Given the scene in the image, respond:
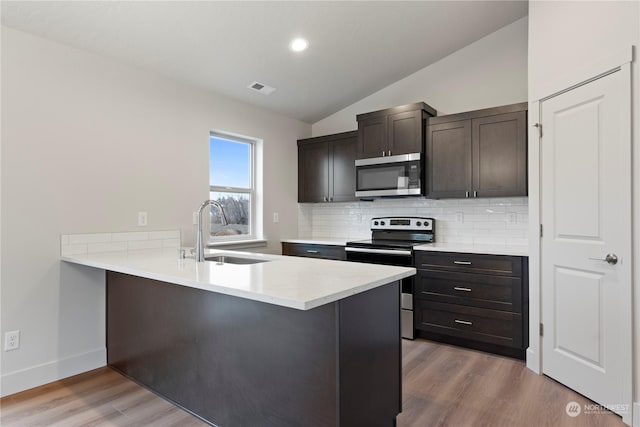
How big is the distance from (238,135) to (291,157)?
88cm

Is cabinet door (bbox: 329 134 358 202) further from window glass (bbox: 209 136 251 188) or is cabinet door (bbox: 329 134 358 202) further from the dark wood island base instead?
the dark wood island base

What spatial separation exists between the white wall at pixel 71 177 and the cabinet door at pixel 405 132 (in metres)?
1.93

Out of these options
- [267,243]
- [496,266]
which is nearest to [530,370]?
[496,266]

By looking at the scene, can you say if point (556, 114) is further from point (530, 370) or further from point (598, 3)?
point (530, 370)

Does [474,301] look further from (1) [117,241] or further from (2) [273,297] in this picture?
(1) [117,241]

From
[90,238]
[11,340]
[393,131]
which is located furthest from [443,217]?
[11,340]

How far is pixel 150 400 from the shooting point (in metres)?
2.33

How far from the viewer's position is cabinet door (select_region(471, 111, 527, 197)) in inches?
124

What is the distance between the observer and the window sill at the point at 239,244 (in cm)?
371

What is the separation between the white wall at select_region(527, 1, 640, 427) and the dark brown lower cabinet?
0.18 meters

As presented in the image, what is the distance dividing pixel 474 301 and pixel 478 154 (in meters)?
1.30

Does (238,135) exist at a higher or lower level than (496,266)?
higher

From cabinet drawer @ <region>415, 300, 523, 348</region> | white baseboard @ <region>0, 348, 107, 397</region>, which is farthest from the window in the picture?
cabinet drawer @ <region>415, 300, 523, 348</region>

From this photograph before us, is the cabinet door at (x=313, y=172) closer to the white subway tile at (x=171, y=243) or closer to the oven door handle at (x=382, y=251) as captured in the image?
the oven door handle at (x=382, y=251)
